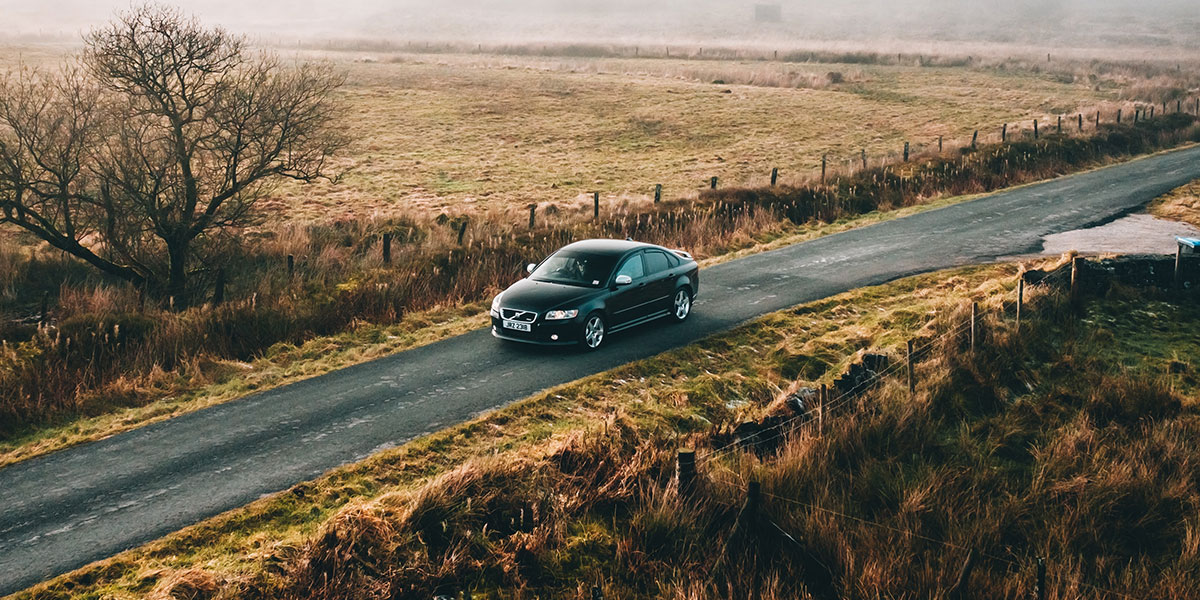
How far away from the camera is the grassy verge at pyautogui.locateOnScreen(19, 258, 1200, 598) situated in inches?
365

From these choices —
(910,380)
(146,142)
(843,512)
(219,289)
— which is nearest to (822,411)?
(843,512)

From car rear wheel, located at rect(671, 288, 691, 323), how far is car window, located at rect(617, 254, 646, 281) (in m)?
0.97

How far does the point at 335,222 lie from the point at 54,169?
28.6 feet

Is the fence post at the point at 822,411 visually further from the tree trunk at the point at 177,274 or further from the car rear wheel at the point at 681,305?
the tree trunk at the point at 177,274

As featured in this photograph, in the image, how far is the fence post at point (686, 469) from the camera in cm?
1018

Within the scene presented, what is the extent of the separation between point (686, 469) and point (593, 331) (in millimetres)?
5434

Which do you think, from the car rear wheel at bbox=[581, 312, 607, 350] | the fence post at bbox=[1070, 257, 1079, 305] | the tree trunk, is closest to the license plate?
the car rear wheel at bbox=[581, 312, 607, 350]

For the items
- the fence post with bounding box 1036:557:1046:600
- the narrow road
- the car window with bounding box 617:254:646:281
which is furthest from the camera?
the car window with bounding box 617:254:646:281

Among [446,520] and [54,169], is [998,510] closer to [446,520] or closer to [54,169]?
[446,520]

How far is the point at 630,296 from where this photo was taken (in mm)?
15984

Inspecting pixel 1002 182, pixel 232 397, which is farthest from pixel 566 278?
pixel 1002 182

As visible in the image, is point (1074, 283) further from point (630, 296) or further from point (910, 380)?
point (630, 296)

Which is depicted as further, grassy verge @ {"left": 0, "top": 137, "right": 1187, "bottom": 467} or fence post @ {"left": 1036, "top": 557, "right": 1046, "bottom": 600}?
grassy verge @ {"left": 0, "top": 137, "right": 1187, "bottom": 467}

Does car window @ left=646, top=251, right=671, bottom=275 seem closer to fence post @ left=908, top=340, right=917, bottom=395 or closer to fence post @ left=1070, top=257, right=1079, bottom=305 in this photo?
fence post @ left=908, top=340, right=917, bottom=395
